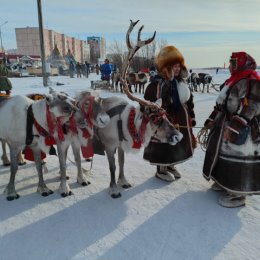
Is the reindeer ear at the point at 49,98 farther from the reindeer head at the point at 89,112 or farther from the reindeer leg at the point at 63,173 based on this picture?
the reindeer leg at the point at 63,173

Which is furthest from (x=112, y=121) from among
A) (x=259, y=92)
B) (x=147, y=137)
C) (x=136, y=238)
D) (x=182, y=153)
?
(x=259, y=92)

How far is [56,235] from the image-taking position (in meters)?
2.92

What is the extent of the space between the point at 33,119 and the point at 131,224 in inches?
→ 67.7

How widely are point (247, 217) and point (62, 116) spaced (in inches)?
94.2

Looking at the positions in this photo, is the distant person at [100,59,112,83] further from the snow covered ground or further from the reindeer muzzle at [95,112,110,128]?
the reindeer muzzle at [95,112,110,128]

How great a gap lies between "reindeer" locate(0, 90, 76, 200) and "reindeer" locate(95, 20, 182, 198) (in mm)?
542

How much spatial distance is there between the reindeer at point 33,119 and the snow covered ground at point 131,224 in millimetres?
650

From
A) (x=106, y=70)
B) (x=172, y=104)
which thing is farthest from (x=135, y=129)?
(x=106, y=70)

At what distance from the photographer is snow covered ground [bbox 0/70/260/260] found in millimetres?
2652

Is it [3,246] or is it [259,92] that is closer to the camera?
[3,246]

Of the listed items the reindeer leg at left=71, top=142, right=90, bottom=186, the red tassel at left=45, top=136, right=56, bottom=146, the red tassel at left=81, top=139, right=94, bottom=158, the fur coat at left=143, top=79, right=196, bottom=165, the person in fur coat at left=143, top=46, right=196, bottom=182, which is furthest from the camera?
the reindeer leg at left=71, top=142, right=90, bottom=186

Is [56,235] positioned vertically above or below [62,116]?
below

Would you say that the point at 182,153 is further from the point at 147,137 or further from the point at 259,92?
the point at 259,92

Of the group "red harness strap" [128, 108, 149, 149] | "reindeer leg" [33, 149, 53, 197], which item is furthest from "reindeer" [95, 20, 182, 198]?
"reindeer leg" [33, 149, 53, 197]
